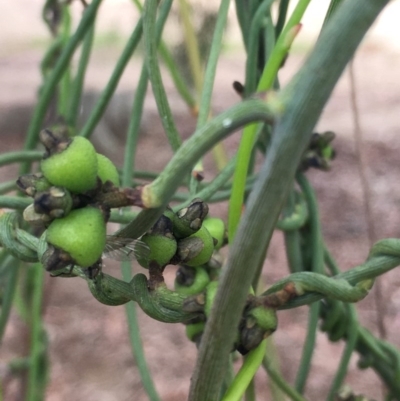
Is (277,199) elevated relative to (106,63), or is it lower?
elevated

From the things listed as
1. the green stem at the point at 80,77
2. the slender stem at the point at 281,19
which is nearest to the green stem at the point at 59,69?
the green stem at the point at 80,77

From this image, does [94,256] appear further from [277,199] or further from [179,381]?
[179,381]

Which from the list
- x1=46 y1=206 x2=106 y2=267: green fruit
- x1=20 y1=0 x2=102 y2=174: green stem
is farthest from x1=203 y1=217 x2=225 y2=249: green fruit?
x1=20 y1=0 x2=102 y2=174: green stem

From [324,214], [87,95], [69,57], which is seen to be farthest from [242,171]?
[87,95]

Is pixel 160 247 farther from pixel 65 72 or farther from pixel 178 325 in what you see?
pixel 178 325

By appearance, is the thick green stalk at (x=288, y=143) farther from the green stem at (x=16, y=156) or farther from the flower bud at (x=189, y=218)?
the green stem at (x=16, y=156)

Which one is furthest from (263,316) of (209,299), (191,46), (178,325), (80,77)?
(178,325)

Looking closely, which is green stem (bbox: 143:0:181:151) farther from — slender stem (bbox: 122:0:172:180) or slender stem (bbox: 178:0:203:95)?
slender stem (bbox: 178:0:203:95)
